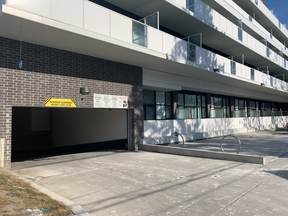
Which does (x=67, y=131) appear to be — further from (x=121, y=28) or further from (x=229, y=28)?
(x=229, y=28)

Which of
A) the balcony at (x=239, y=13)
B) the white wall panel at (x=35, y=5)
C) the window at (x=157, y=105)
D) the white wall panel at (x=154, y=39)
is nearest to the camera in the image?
the white wall panel at (x=35, y=5)

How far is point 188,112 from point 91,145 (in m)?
7.35

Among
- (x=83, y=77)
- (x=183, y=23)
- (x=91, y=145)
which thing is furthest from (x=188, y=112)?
(x=83, y=77)

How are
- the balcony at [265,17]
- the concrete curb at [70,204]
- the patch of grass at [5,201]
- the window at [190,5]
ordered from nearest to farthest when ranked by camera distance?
the patch of grass at [5,201]
the concrete curb at [70,204]
the window at [190,5]
the balcony at [265,17]

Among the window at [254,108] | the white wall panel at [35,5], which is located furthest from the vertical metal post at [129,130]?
the window at [254,108]

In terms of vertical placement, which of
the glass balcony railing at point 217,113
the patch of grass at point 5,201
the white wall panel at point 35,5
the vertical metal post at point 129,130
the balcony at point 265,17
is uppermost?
the balcony at point 265,17

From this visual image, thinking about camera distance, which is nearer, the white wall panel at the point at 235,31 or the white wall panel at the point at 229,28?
the white wall panel at the point at 229,28

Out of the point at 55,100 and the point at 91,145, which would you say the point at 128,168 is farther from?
the point at 91,145

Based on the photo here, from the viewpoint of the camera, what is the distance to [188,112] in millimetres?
17219

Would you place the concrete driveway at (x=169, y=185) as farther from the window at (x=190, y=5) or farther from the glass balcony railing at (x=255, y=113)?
the glass balcony railing at (x=255, y=113)

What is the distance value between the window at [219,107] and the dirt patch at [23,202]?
701 inches

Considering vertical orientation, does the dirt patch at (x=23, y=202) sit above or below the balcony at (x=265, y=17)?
below

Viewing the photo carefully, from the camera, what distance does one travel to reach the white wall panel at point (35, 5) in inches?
265

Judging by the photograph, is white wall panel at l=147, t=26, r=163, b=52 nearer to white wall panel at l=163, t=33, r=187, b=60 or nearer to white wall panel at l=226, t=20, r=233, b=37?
white wall panel at l=163, t=33, r=187, b=60
